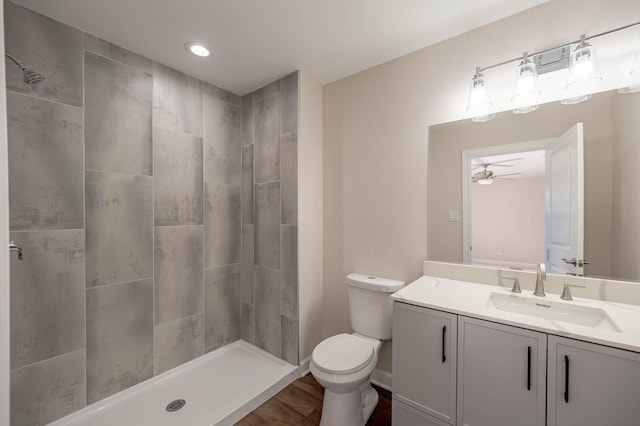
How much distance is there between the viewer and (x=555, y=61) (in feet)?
4.58

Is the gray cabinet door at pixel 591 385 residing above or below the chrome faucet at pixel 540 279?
below

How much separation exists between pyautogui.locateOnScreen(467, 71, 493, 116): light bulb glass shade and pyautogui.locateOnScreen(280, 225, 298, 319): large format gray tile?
59.1 inches

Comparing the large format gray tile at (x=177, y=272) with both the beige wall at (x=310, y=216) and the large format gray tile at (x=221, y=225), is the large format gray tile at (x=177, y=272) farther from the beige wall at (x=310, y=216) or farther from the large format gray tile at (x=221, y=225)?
the beige wall at (x=310, y=216)

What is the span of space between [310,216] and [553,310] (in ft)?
5.43

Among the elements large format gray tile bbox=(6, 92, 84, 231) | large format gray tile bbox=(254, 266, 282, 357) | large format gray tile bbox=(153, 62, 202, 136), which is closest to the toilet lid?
large format gray tile bbox=(254, 266, 282, 357)

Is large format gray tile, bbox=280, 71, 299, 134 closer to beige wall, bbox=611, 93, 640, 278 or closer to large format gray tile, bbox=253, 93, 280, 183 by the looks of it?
large format gray tile, bbox=253, 93, 280, 183

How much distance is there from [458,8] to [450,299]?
1.64 metres

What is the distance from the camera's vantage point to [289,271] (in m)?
2.20

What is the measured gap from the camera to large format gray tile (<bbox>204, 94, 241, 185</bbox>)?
91.8 inches

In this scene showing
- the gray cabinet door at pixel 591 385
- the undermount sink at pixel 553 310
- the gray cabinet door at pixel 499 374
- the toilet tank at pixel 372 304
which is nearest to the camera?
the gray cabinet door at pixel 591 385

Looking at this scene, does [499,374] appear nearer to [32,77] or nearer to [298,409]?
[298,409]

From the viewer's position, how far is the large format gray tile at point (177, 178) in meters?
2.01

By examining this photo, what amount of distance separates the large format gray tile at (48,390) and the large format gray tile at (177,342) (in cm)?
44

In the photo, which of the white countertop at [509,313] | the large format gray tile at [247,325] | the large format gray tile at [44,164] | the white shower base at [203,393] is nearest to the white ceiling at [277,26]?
the large format gray tile at [44,164]
